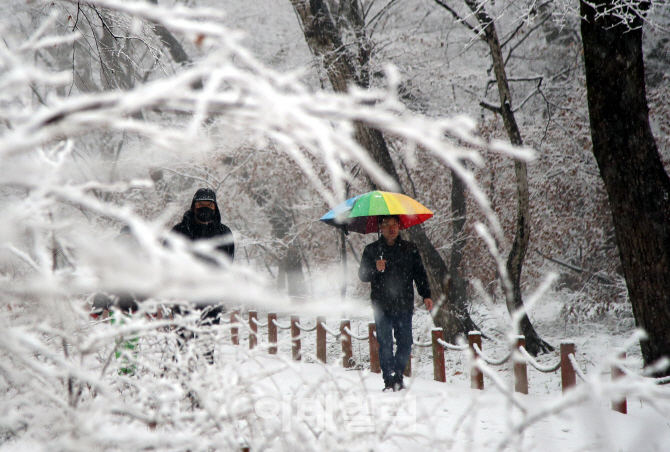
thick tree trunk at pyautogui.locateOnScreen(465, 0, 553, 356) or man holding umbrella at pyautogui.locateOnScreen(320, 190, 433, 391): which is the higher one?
thick tree trunk at pyautogui.locateOnScreen(465, 0, 553, 356)

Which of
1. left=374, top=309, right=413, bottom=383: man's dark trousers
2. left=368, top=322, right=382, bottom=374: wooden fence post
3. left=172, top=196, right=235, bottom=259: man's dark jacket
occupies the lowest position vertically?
left=368, top=322, right=382, bottom=374: wooden fence post

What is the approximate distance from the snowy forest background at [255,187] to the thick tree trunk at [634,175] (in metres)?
0.84

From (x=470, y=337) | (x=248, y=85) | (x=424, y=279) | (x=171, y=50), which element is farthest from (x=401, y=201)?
(x=171, y=50)

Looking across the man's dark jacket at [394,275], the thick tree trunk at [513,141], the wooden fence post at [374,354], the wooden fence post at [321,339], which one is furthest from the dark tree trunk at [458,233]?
the man's dark jacket at [394,275]

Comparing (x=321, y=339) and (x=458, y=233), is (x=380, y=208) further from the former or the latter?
(x=458, y=233)

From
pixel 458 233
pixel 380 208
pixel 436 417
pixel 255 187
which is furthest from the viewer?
pixel 255 187

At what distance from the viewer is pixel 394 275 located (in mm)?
4672

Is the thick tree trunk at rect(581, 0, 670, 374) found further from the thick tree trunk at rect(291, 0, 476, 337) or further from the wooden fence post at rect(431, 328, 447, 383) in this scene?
the thick tree trunk at rect(291, 0, 476, 337)

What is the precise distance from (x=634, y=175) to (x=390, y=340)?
9.47ft

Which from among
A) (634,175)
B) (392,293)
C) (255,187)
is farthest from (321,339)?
(255,187)

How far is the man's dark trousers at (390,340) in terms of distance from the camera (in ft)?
15.3

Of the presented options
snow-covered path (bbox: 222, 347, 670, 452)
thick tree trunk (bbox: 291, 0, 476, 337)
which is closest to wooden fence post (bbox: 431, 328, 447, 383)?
snow-covered path (bbox: 222, 347, 670, 452)

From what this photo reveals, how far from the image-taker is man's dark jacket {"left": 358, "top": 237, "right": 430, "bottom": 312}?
462 centimetres

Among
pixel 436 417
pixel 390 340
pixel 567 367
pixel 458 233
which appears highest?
pixel 458 233
